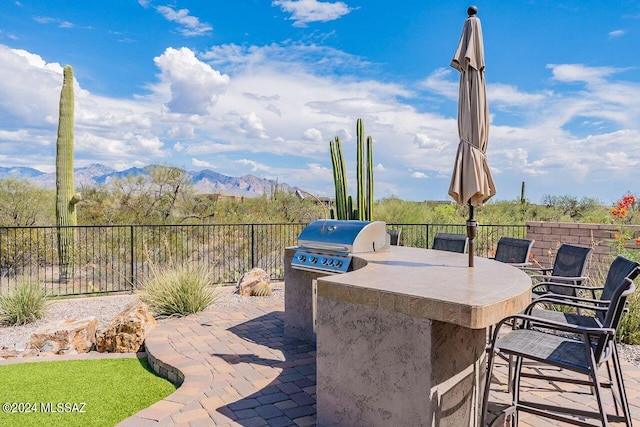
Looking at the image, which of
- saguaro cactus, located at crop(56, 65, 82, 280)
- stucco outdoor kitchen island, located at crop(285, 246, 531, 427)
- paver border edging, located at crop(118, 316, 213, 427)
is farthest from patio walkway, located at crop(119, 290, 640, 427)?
saguaro cactus, located at crop(56, 65, 82, 280)

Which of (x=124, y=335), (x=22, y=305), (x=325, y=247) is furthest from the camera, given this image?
(x=22, y=305)

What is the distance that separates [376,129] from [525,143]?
4.67 metres

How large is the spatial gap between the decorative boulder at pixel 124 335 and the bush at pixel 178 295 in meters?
0.91

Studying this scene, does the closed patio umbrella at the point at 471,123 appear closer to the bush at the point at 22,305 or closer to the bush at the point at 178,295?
the bush at the point at 178,295

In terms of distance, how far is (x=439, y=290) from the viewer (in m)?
2.14

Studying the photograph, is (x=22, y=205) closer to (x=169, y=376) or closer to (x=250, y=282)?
(x=250, y=282)

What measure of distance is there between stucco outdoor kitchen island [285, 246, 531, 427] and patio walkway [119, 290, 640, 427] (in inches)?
20.8

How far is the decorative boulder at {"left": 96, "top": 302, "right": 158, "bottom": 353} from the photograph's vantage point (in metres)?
4.39

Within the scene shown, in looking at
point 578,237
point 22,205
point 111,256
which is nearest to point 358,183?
point 578,237

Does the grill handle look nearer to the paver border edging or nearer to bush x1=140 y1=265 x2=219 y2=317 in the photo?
the paver border edging

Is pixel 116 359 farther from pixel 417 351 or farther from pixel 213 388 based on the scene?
pixel 417 351

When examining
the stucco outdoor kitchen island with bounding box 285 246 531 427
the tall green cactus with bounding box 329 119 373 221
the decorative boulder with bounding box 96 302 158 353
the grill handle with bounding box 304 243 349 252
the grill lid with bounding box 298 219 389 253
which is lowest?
the decorative boulder with bounding box 96 302 158 353

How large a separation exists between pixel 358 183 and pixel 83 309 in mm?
5077

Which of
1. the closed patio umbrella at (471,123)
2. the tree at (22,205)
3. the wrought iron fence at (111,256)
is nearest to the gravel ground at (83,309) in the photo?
the wrought iron fence at (111,256)
